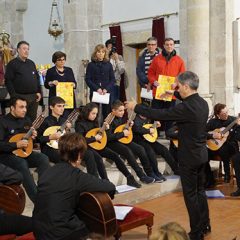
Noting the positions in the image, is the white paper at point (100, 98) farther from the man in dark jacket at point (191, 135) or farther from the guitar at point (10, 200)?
the guitar at point (10, 200)

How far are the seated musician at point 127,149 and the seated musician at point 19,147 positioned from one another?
133 cm

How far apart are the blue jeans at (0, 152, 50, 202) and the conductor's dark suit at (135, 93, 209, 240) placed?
5.21 ft

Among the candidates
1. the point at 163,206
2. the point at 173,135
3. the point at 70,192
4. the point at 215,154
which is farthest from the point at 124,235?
the point at 215,154

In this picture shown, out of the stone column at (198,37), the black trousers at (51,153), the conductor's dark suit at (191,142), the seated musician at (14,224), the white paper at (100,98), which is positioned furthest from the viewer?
the stone column at (198,37)

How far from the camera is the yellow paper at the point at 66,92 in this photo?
7953 millimetres

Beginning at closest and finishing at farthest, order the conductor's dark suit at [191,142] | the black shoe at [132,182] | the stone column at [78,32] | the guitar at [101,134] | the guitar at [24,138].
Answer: the conductor's dark suit at [191,142] → the guitar at [24,138] → the guitar at [101,134] → the black shoe at [132,182] → the stone column at [78,32]

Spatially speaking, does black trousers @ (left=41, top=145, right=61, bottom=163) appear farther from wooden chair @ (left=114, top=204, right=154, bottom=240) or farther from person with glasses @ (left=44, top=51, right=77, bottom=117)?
wooden chair @ (left=114, top=204, right=154, bottom=240)

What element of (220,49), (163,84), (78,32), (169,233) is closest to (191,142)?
(169,233)

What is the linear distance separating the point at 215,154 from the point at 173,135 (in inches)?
35.7

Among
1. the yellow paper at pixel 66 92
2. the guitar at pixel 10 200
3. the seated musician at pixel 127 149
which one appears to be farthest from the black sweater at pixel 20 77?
the guitar at pixel 10 200

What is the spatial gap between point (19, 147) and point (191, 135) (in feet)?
6.90

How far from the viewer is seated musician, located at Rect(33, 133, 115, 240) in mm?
3783

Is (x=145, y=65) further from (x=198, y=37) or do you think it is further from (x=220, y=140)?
(x=220, y=140)

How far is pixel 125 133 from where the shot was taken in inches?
285
